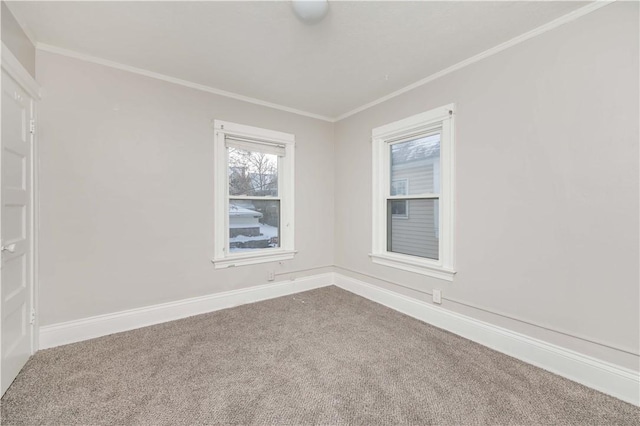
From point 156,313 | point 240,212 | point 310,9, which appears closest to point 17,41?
point 310,9

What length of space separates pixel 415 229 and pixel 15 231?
333 centimetres

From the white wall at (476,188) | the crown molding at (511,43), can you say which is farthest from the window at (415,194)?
the crown molding at (511,43)

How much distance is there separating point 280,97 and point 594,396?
11.7ft

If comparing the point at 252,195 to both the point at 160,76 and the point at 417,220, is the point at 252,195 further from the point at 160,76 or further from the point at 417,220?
the point at 417,220

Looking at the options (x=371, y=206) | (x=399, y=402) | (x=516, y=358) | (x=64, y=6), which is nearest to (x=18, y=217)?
(x=64, y=6)

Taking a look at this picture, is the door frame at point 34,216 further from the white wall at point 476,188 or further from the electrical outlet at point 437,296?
the electrical outlet at point 437,296

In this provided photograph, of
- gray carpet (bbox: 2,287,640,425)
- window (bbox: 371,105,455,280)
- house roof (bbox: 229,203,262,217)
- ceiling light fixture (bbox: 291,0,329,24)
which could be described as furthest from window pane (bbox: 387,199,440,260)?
ceiling light fixture (bbox: 291,0,329,24)

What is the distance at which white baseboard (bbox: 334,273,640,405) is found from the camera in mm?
1604

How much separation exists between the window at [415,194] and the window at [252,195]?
45.3 inches

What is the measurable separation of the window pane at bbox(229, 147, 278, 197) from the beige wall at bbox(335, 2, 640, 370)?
6.59 feet

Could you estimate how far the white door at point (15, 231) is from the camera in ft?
5.41

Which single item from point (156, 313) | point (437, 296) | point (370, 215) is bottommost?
point (156, 313)

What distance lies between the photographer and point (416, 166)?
2912mm

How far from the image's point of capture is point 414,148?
292cm
